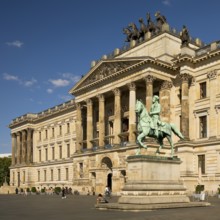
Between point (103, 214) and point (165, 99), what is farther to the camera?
point (165, 99)

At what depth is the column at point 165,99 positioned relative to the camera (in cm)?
5396

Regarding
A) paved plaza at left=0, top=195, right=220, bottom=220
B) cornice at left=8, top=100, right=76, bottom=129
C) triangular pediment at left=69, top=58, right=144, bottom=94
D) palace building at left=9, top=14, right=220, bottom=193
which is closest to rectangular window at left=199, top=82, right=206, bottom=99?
palace building at left=9, top=14, right=220, bottom=193

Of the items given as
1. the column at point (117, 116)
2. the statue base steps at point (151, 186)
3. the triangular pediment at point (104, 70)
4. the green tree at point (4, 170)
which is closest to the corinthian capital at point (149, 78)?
the triangular pediment at point (104, 70)

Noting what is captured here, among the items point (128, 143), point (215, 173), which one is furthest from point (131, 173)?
point (128, 143)

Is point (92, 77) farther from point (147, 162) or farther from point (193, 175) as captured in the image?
point (147, 162)

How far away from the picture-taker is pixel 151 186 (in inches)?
1019

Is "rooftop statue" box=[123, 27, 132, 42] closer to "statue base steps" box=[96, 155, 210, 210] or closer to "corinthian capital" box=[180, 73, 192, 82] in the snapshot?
"corinthian capital" box=[180, 73, 192, 82]

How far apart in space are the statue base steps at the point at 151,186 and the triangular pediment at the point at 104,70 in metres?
28.2

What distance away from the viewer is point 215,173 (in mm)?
47750

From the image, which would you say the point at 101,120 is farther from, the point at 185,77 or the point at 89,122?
the point at 185,77

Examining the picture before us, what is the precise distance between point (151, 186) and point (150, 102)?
88.3ft

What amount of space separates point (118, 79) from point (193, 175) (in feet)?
59.3

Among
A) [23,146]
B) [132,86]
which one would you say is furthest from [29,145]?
[132,86]

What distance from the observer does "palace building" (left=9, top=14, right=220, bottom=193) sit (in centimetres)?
4977
